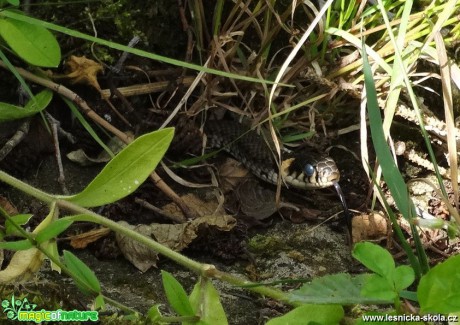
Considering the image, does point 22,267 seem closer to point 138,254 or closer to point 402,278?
point 138,254

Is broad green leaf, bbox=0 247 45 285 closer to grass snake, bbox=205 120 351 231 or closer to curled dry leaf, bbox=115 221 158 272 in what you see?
curled dry leaf, bbox=115 221 158 272

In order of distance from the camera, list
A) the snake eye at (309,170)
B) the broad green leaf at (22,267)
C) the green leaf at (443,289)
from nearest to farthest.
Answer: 1. the green leaf at (443,289)
2. the broad green leaf at (22,267)
3. the snake eye at (309,170)

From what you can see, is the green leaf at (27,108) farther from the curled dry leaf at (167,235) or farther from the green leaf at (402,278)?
the green leaf at (402,278)

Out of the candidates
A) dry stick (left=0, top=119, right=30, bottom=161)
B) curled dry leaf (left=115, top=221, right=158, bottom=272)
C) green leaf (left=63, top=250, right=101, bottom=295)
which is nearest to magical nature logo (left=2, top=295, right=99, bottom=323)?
green leaf (left=63, top=250, right=101, bottom=295)

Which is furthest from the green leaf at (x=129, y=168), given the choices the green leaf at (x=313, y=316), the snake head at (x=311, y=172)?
the snake head at (x=311, y=172)

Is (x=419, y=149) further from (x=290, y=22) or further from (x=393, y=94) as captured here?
(x=290, y=22)
